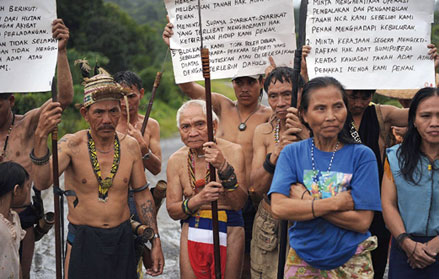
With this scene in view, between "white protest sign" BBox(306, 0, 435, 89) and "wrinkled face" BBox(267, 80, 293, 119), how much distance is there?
1.20 feet

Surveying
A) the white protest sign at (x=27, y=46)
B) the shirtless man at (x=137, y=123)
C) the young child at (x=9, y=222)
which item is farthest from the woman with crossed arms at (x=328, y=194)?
the shirtless man at (x=137, y=123)

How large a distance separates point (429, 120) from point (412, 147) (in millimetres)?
227

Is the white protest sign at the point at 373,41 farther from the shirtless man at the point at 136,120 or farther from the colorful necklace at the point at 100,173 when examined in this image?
the shirtless man at the point at 136,120

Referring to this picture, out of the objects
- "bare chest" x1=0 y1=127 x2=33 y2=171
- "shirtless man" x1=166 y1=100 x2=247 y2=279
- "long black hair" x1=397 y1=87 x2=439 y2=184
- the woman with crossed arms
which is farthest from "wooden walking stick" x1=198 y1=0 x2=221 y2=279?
"bare chest" x1=0 y1=127 x2=33 y2=171

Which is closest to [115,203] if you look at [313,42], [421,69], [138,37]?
[313,42]

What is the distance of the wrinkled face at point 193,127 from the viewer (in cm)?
466

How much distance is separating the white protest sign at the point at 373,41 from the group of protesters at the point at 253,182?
17cm

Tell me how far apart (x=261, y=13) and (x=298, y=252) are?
2315mm

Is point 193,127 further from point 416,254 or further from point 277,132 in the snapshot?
point 416,254

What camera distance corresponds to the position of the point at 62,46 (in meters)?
4.76

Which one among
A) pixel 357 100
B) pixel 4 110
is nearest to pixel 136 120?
pixel 4 110

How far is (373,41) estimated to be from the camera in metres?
4.68

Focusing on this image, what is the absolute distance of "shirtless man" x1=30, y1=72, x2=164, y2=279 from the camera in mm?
4523

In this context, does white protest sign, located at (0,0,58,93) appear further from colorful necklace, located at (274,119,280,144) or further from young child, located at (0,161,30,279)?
colorful necklace, located at (274,119,280,144)
